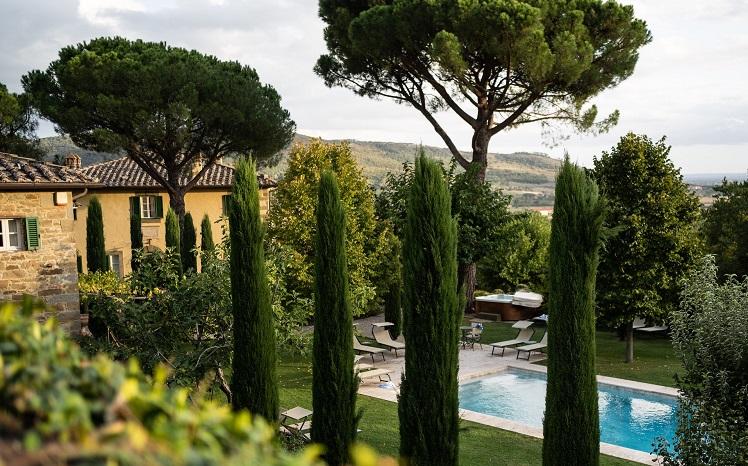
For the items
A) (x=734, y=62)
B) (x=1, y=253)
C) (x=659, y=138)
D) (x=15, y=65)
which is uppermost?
(x=15, y=65)

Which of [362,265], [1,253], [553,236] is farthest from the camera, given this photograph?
[362,265]

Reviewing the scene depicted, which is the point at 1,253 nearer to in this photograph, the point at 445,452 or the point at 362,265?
the point at 445,452

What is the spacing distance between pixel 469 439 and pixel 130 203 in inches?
932

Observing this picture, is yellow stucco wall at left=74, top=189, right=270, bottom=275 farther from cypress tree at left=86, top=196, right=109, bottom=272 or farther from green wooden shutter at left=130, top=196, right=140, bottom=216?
cypress tree at left=86, top=196, right=109, bottom=272

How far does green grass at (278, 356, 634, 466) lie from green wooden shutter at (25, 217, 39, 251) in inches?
235

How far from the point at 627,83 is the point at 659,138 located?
810cm

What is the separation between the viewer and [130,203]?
3155 centimetres

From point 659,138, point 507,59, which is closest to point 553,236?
point 659,138

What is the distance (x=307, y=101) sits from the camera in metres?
32.7

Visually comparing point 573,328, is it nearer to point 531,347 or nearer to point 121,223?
point 531,347

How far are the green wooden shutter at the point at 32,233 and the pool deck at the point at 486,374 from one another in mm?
7547

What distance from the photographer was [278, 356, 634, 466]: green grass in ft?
37.6

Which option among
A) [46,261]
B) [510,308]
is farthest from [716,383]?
[510,308]

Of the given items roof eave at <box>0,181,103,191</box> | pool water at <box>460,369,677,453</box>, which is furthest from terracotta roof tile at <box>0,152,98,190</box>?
pool water at <box>460,369,677,453</box>
